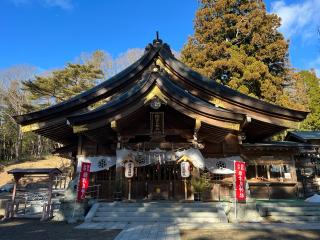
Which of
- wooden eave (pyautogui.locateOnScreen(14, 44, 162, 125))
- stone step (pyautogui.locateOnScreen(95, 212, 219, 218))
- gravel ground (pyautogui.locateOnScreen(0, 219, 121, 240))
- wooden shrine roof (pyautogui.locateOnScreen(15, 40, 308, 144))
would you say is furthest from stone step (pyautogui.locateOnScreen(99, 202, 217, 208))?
wooden eave (pyautogui.locateOnScreen(14, 44, 162, 125))

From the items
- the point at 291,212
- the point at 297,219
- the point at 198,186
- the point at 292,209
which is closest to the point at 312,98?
the point at 292,209

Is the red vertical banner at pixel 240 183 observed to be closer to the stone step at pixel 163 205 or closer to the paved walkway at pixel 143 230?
the stone step at pixel 163 205

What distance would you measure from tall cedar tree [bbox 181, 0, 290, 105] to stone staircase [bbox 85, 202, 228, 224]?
18.1 m

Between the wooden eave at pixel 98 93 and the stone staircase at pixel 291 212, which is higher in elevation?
the wooden eave at pixel 98 93

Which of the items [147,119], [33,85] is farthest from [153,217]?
[33,85]

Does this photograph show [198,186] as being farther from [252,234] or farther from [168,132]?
[252,234]

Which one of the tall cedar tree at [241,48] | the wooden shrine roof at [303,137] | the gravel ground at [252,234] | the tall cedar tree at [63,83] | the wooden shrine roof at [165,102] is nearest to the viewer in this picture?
the gravel ground at [252,234]

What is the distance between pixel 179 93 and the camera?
11922mm

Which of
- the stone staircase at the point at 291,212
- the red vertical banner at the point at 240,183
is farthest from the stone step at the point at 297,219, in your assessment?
the red vertical banner at the point at 240,183

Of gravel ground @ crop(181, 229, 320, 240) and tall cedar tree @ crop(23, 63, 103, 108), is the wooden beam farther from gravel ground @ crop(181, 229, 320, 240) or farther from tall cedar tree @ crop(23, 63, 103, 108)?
tall cedar tree @ crop(23, 63, 103, 108)

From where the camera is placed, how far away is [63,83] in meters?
41.2

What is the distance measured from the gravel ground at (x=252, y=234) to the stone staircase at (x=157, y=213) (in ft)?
5.79

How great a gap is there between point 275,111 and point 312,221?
522cm

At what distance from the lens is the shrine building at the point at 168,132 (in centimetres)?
1187
